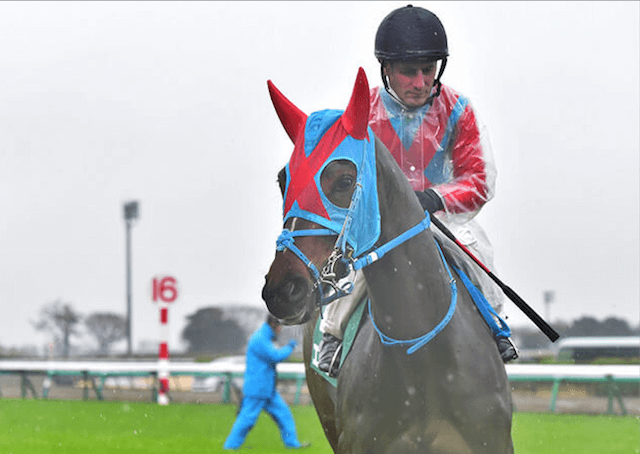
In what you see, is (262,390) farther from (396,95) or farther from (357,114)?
(357,114)

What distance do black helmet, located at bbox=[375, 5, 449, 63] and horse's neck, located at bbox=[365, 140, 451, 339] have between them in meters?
0.59

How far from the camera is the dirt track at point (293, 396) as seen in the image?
1694cm

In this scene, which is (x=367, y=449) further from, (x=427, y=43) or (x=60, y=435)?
(x=60, y=435)

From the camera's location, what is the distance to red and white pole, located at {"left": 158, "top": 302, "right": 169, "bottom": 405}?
56.3ft

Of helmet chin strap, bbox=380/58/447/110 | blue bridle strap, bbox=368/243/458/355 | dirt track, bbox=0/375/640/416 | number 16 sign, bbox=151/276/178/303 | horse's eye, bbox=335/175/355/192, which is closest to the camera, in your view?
horse's eye, bbox=335/175/355/192

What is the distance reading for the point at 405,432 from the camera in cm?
353

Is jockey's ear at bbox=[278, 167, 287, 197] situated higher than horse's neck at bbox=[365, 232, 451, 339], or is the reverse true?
jockey's ear at bbox=[278, 167, 287, 197]

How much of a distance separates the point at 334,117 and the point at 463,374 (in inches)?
41.0

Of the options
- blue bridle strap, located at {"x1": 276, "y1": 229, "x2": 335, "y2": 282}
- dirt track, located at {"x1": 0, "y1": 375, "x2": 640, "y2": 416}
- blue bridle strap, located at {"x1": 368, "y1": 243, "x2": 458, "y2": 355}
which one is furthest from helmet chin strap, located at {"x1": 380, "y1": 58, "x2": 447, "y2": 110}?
dirt track, located at {"x1": 0, "y1": 375, "x2": 640, "y2": 416}

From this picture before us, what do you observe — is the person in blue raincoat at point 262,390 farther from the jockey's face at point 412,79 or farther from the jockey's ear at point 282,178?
the jockey's ear at point 282,178

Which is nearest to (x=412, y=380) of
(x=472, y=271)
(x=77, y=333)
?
(x=472, y=271)

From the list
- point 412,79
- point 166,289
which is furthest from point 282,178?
point 166,289

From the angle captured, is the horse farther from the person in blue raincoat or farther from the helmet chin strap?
the person in blue raincoat

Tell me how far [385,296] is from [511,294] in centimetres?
78
